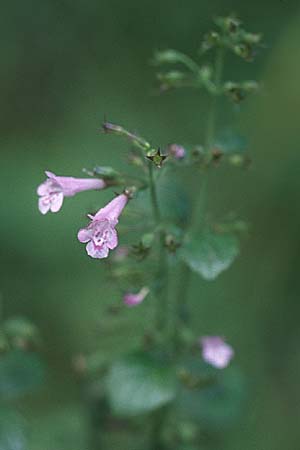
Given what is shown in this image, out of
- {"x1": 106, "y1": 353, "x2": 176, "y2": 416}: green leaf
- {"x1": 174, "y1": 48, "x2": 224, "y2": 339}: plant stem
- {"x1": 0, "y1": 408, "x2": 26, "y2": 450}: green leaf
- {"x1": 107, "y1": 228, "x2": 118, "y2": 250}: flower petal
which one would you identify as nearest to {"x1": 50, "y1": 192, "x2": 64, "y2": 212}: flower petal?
{"x1": 107, "y1": 228, "x2": 118, "y2": 250}: flower petal

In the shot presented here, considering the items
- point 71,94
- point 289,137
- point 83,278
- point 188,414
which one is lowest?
point 188,414

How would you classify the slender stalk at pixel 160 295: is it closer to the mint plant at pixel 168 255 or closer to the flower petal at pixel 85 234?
the mint plant at pixel 168 255

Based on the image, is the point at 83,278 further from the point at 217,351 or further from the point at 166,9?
the point at 166,9

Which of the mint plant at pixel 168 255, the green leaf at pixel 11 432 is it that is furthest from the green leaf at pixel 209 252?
the green leaf at pixel 11 432

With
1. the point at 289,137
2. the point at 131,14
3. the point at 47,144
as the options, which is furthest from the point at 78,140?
the point at 289,137

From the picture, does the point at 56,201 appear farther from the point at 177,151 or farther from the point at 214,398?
the point at 214,398

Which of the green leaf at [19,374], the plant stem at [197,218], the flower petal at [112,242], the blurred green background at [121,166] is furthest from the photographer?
the blurred green background at [121,166]

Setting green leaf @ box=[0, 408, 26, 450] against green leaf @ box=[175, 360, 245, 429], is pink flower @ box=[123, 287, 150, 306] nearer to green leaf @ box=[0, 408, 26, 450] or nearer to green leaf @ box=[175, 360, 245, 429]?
green leaf @ box=[175, 360, 245, 429]
